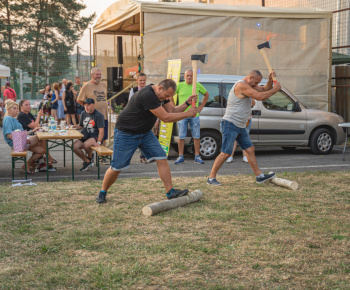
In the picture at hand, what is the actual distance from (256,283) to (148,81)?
847 cm

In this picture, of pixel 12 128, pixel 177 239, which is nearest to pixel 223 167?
pixel 12 128

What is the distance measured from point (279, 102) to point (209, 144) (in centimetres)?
193

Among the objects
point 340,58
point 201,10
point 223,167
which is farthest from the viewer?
point 340,58

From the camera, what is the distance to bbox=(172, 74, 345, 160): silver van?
→ 10594mm

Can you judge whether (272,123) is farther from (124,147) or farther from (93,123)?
(124,147)

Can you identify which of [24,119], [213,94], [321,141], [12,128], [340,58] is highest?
[340,58]

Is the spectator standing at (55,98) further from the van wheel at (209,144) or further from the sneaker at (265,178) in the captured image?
the sneaker at (265,178)

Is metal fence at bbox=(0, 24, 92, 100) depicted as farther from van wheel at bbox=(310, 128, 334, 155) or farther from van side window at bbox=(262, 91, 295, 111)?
van wheel at bbox=(310, 128, 334, 155)

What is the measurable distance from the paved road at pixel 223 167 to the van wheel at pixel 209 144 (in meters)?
0.27

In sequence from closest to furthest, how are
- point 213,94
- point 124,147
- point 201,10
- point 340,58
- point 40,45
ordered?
point 124,147
point 213,94
point 201,10
point 340,58
point 40,45

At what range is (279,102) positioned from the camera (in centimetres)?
1097

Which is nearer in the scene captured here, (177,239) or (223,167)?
(177,239)

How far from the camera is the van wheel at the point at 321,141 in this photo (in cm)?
1121

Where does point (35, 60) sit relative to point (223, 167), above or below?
above
